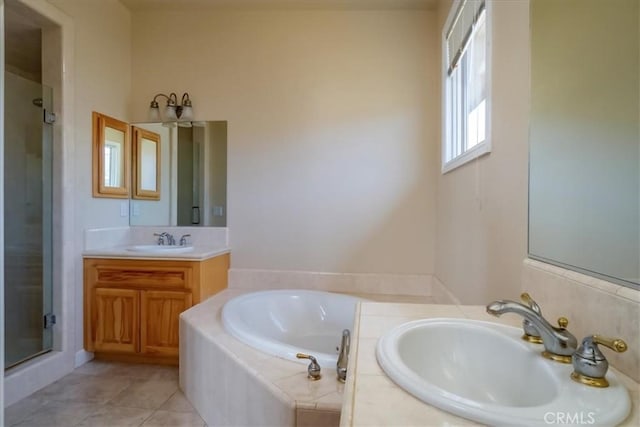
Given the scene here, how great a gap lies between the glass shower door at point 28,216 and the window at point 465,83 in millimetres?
2673

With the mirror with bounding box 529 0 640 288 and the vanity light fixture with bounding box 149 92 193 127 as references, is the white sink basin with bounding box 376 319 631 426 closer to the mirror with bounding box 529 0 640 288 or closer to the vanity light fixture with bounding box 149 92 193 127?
the mirror with bounding box 529 0 640 288

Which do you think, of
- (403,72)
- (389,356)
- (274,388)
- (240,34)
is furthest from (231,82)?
(389,356)

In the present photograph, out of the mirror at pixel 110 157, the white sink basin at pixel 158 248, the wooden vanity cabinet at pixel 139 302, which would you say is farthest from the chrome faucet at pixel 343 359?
the mirror at pixel 110 157

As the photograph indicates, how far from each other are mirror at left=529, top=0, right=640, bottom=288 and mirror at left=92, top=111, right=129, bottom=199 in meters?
2.82

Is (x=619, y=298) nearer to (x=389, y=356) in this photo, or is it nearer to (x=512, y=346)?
(x=512, y=346)

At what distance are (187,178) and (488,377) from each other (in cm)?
276

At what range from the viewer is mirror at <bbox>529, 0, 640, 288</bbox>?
72cm

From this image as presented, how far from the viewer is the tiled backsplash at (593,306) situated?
0.64 meters

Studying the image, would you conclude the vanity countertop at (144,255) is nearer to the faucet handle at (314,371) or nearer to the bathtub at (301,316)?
the bathtub at (301,316)

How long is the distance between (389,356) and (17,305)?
266 centimetres

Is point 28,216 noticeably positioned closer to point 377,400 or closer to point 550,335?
point 377,400

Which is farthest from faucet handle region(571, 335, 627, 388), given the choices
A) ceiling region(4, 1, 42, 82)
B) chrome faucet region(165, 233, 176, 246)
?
ceiling region(4, 1, 42, 82)

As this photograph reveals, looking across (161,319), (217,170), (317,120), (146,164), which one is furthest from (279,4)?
(161,319)

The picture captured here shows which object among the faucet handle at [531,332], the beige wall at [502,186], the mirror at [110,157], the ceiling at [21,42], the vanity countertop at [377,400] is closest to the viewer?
the vanity countertop at [377,400]
